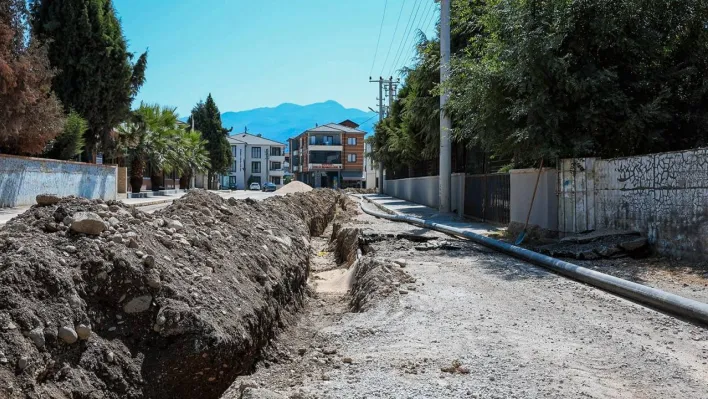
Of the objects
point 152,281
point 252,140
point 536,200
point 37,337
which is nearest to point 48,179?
point 536,200

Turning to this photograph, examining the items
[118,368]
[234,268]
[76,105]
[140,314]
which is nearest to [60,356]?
[118,368]

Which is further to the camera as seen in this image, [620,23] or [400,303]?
[620,23]

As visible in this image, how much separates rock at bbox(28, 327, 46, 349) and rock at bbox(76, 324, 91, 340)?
0.89ft

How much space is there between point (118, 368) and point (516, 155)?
39.3 feet

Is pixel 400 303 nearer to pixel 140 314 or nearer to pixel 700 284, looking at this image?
pixel 140 314

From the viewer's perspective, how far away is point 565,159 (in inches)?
519

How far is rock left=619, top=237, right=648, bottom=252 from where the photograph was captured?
1062 cm

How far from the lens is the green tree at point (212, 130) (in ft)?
225

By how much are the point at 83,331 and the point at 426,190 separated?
98.5ft

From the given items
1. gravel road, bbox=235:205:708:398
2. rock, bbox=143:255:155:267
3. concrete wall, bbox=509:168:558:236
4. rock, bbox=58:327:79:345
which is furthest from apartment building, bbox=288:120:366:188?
rock, bbox=58:327:79:345

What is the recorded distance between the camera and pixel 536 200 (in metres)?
14.7

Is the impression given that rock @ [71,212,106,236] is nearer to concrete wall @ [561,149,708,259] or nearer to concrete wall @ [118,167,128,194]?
concrete wall @ [561,149,708,259]

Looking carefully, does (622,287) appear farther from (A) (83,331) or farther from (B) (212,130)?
(B) (212,130)

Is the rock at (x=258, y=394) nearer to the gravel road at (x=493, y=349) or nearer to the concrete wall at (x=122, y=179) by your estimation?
the gravel road at (x=493, y=349)
